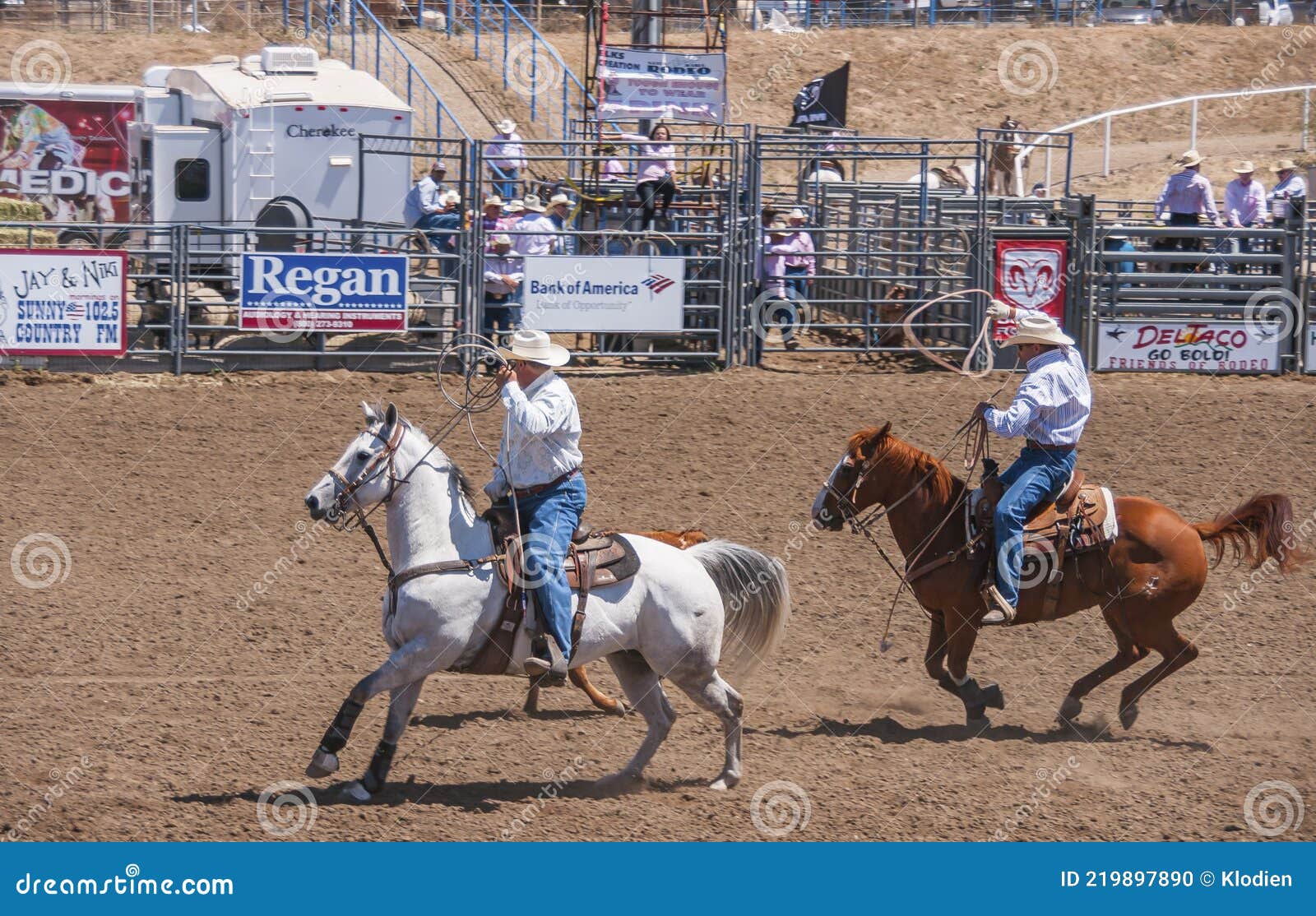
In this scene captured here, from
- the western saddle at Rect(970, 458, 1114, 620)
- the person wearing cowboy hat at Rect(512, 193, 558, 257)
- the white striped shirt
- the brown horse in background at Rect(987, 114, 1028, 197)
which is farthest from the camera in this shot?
the brown horse in background at Rect(987, 114, 1028, 197)

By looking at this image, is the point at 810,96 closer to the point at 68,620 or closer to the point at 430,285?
the point at 430,285

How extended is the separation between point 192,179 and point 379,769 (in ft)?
45.5

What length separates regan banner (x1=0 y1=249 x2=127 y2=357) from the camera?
14.0 meters

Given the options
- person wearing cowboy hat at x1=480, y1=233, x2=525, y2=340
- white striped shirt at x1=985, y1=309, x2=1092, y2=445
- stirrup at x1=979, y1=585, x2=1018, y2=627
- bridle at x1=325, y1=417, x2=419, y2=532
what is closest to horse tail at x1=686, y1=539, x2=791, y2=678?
stirrup at x1=979, y1=585, x2=1018, y2=627

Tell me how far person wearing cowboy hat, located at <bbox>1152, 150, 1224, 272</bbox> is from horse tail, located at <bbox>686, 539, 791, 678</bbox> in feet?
35.7

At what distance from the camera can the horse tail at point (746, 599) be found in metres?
7.13

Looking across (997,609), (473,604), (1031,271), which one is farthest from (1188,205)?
(473,604)

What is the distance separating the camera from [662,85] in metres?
17.6

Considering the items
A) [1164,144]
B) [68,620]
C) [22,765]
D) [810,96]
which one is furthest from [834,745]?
[1164,144]

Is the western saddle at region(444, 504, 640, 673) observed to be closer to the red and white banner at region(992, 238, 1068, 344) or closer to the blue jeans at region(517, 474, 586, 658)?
the blue jeans at region(517, 474, 586, 658)

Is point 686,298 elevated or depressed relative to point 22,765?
elevated

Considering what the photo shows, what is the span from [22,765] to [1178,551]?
5664mm

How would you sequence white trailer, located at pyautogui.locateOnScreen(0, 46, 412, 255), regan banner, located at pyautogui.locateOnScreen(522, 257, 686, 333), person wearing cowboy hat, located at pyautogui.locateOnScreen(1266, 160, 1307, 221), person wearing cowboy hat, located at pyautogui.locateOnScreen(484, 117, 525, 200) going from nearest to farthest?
regan banner, located at pyautogui.locateOnScreen(522, 257, 686, 333) < person wearing cowboy hat, located at pyautogui.locateOnScreen(1266, 160, 1307, 221) < white trailer, located at pyautogui.locateOnScreen(0, 46, 412, 255) < person wearing cowboy hat, located at pyautogui.locateOnScreen(484, 117, 525, 200)

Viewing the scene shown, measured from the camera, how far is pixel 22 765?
6.69 metres
